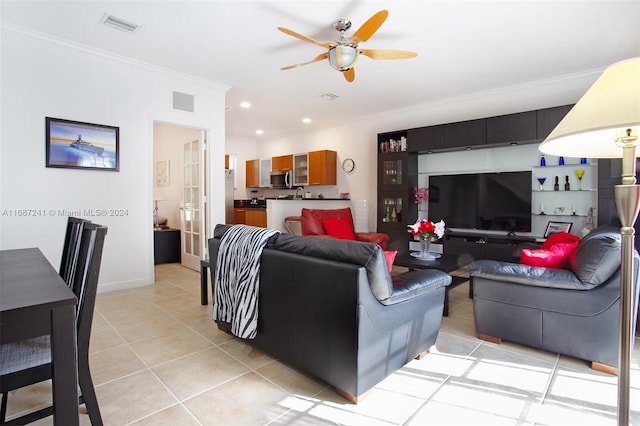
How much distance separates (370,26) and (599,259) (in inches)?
90.0

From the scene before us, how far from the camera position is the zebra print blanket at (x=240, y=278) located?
2.27m

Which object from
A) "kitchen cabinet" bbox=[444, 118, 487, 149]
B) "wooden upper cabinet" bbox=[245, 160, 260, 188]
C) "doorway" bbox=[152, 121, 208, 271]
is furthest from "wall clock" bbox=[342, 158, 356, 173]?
"doorway" bbox=[152, 121, 208, 271]

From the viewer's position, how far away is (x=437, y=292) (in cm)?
226

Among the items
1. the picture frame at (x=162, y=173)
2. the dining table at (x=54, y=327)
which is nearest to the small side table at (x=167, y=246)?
the picture frame at (x=162, y=173)

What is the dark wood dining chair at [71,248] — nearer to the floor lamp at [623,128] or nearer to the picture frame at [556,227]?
the floor lamp at [623,128]

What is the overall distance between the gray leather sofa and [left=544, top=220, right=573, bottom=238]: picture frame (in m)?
2.08

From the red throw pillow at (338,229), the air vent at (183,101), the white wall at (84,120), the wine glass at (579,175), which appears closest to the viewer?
the white wall at (84,120)

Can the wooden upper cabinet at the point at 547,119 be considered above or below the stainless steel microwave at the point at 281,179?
above

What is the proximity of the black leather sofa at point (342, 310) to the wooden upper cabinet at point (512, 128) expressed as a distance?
9.69ft

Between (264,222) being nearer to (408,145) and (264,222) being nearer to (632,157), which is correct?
(408,145)

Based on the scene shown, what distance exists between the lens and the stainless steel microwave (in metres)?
7.43

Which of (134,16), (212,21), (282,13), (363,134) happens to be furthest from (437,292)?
(363,134)

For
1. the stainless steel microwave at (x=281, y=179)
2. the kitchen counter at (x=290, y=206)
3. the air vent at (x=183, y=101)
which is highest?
the air vent at (x=183, y=101)

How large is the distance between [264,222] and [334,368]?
4945mm
